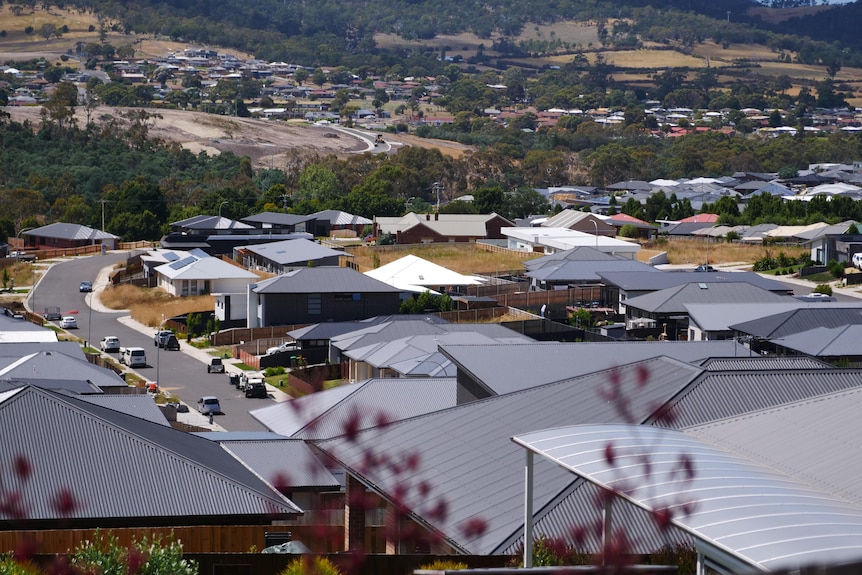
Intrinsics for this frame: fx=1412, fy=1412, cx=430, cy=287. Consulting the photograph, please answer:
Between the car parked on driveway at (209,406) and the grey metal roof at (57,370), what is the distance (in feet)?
7.60

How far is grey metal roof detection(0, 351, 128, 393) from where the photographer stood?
92.1 ft

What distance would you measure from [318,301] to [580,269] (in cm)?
1234

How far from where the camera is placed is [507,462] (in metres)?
14.3

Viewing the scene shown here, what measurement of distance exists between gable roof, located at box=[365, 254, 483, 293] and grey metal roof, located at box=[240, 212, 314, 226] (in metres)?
22.5

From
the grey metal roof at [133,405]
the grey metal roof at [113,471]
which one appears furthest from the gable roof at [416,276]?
the grey metal roof at [113,471]

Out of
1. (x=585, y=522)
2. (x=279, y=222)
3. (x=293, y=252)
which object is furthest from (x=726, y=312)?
(x=279, y=222)

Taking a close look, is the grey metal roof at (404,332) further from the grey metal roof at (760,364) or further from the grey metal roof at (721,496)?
the grey metal roof at (721,496)

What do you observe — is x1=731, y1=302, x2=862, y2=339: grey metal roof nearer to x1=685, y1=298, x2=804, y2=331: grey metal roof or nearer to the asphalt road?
x1=685, y1=298, x2=804, y2=331: grey metal roof

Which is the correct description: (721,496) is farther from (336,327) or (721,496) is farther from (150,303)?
(150,303)

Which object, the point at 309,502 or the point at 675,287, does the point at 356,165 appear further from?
the point at 309,502

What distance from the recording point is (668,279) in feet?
161

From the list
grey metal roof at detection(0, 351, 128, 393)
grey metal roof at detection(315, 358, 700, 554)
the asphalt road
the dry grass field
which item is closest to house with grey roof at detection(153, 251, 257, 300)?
the dry grass field

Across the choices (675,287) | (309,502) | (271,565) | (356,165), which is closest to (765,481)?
(271,565)

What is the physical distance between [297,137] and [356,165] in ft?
110
